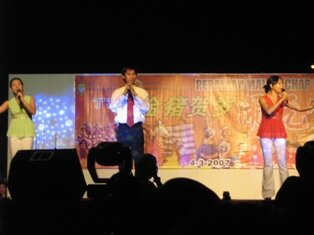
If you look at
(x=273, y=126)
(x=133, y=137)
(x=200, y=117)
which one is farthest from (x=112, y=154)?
(x=200, y=117)

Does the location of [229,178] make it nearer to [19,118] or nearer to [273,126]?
[273,126]

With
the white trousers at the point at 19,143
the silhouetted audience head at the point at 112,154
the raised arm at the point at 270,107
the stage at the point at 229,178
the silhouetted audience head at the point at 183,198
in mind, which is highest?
the raised arm at the point at 270,107

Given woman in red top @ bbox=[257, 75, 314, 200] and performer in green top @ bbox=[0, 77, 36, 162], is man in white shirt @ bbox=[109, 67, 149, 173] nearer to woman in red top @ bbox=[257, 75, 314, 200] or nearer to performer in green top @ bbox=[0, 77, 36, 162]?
performer in green top @ bbox=[0, 77, 36, 162]

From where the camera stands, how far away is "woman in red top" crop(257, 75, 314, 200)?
5.78 metres

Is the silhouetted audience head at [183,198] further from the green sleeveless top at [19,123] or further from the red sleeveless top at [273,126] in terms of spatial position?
the green sleeveless top at [19,123]

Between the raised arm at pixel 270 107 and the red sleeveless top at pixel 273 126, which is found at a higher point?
the raised arm at pixel 270 107

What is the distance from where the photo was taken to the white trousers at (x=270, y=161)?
5.84 meters

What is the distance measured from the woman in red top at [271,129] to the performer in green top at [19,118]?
267 centimetres
